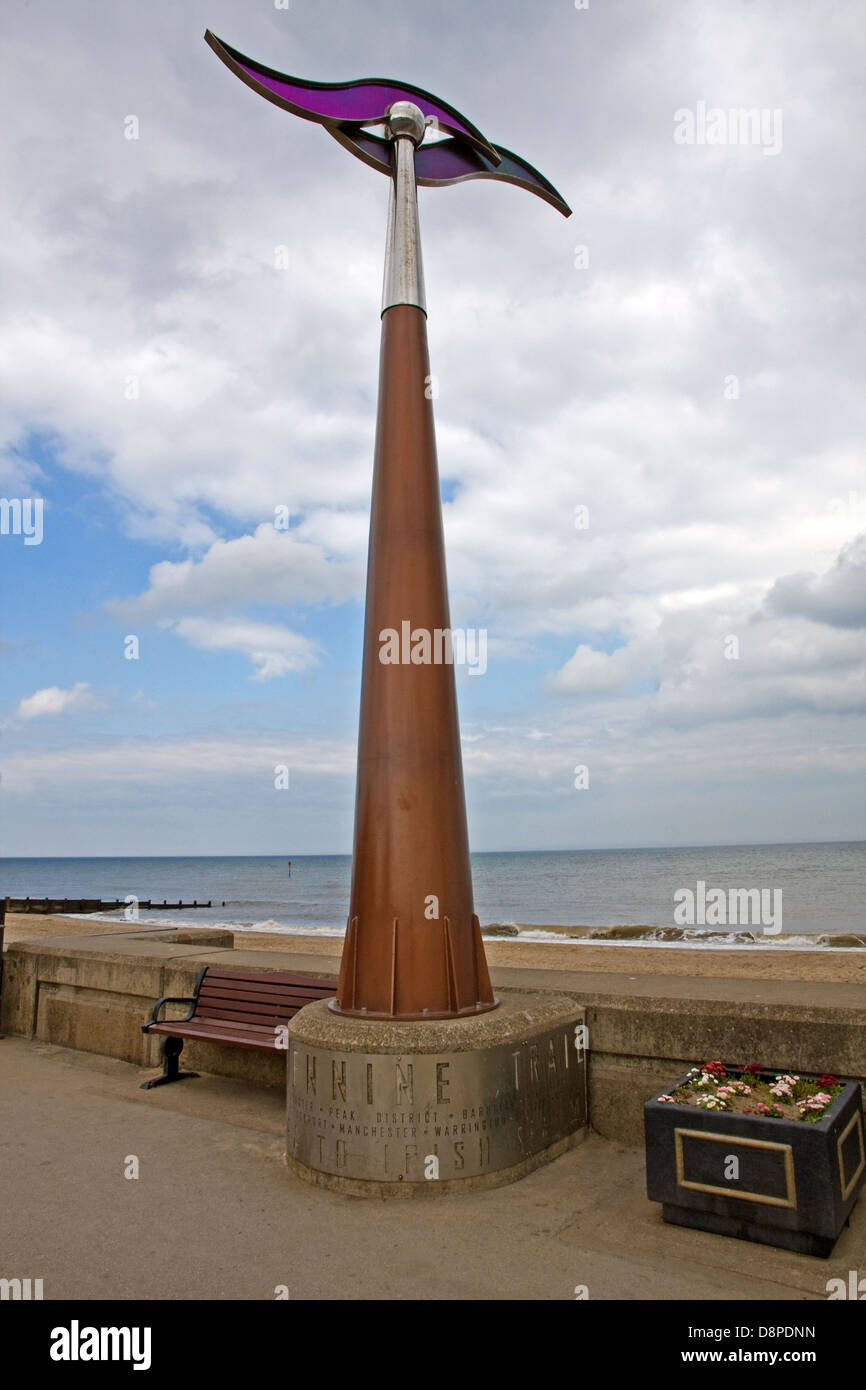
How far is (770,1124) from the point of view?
3654 mm

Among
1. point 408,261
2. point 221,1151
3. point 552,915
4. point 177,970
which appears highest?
point 408,261

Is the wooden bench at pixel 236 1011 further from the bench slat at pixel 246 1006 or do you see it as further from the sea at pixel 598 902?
the sea at pixel 598 902

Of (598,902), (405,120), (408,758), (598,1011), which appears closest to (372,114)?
(405,120)

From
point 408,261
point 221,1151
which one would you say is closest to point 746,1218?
point 221,1151

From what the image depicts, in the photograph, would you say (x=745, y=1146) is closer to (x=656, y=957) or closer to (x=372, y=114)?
(x=372, y=114)

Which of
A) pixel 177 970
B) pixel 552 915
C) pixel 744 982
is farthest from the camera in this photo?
pixel 552 915

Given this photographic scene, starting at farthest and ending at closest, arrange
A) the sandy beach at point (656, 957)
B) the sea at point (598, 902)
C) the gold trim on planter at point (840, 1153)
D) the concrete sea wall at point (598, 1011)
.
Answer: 1. the sea at point (598, 902)
2. the sandy beach at point (656, 957)
3. the concrete sea wall at point (598, 1011)
4. the gold trim on planter at point (840, 1153)

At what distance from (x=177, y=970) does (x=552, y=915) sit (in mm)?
36528

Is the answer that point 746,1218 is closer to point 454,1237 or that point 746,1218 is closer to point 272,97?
point 454,1237

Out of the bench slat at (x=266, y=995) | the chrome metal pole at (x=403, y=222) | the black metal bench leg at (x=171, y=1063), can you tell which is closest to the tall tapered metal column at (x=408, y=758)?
the chrome metal pole at (x=403, y=222)

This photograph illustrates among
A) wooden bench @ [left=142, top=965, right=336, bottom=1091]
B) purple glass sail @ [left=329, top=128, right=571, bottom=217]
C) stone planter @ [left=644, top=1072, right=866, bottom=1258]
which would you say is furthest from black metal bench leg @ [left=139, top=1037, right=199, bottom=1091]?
purple glass sail @ [left=329, top=128, right=571, bottom=217]

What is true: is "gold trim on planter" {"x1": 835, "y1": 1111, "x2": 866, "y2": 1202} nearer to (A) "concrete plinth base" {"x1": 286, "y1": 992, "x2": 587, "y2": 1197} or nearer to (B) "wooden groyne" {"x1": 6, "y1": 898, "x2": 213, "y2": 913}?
(A) "concrete plinth base" {"x1": 286, "y1": 992, "x2": 587, "y2": 1197}

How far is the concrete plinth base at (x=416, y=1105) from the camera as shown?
4305mm

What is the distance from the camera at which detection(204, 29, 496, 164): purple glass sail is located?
6.11 meters
